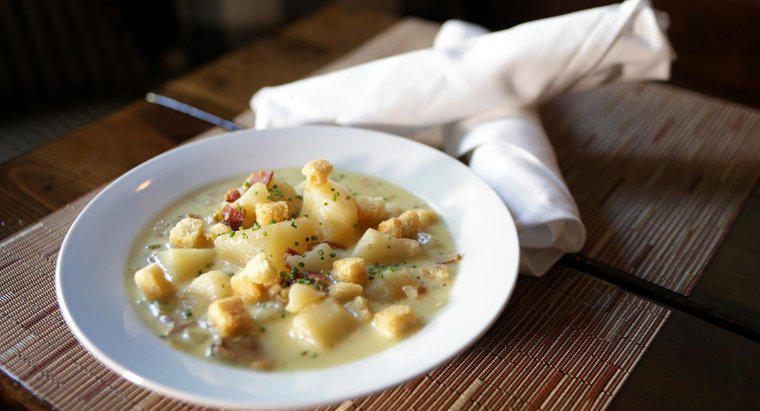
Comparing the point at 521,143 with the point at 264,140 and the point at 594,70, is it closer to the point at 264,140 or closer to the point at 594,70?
the point at 594,70

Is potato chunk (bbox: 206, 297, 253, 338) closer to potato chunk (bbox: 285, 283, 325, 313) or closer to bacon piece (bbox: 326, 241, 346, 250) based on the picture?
potato chunk (bbox: 285, 283, 325, 313)

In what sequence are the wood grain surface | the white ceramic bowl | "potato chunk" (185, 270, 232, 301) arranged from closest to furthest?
the white ceramic bowl, "potato chunk" (185, 270, 232, 301), the wood grain surface

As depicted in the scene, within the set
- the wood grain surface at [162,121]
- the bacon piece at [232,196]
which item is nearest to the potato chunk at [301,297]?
the bacon piece at [232,196]

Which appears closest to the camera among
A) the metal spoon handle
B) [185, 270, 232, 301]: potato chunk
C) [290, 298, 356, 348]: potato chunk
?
[290, 298, 356, 348]: potato chunk

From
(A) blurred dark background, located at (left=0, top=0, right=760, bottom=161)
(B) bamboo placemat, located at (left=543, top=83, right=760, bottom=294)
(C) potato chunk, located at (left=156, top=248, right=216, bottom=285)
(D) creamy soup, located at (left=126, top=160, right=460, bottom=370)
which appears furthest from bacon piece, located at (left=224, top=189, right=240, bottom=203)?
(A) blurred dark background, located at (left=0, top=0, right=760, bottom=161)

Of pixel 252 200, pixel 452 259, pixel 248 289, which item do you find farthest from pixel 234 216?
pixel 452 259

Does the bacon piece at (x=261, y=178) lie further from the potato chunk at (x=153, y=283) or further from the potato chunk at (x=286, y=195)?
the potato chunk at (x=153, y=283)

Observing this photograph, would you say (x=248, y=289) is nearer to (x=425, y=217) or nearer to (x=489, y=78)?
(x=425, y=217)
